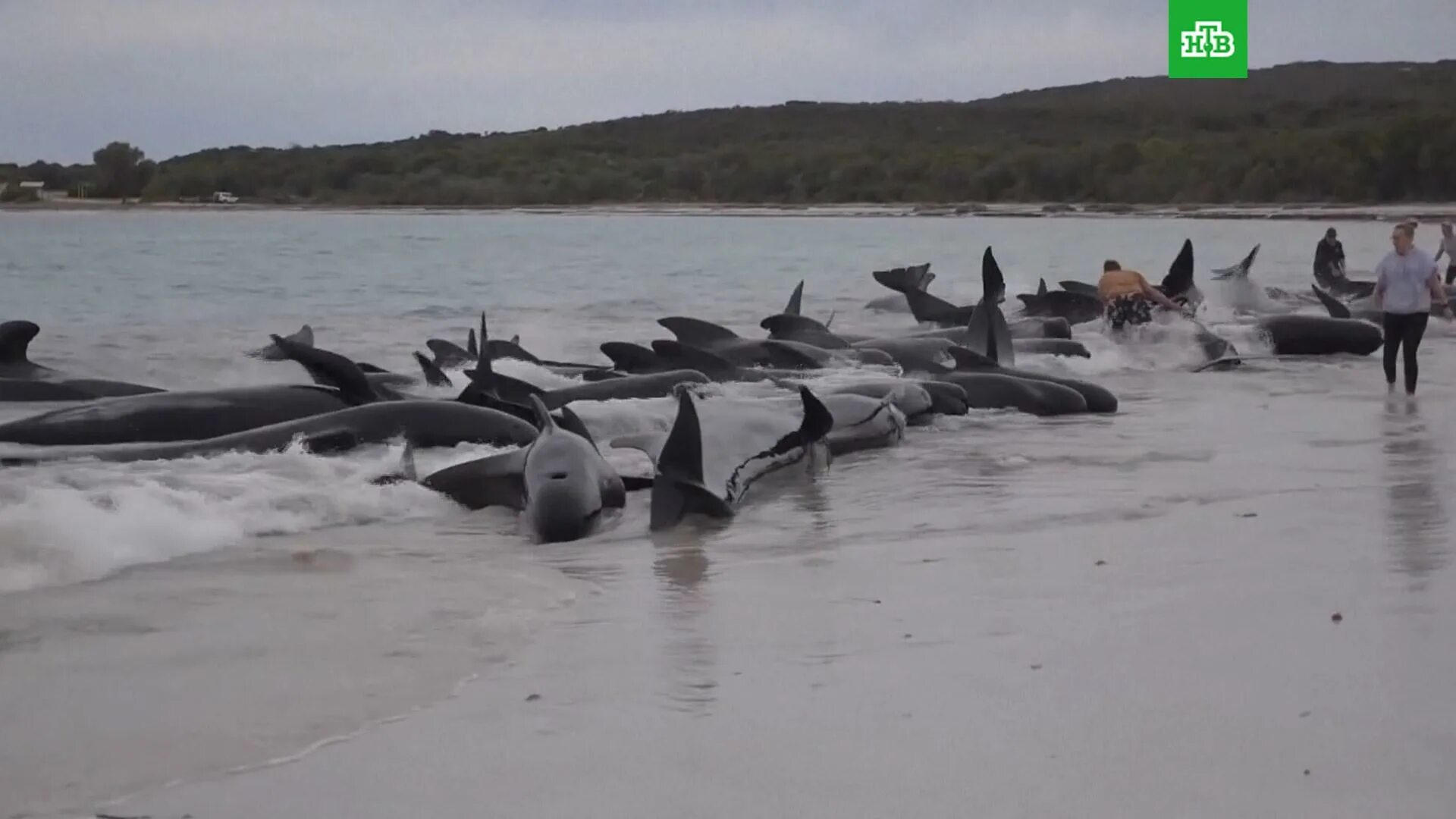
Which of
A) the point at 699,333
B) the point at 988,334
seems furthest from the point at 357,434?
the point at 988,334

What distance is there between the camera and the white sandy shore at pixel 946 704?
5.18m

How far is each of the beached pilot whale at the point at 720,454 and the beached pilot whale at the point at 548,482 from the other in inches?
12.5

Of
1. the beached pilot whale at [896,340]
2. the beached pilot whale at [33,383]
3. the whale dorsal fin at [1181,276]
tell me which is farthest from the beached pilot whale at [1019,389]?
the whale dorsal fin at [1181,276]

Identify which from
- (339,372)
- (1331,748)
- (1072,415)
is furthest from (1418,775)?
(1072,415)

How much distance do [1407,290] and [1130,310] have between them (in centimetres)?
605

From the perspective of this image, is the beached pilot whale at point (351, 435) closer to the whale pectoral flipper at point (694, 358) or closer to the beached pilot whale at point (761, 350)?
the whale pectoral flipper at point (694, 358)

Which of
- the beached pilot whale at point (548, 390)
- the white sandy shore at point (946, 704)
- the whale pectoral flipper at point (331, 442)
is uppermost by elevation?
the beached pilot whale at point (548, 390)

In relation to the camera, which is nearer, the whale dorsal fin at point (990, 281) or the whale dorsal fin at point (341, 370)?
the whale dorsal fin at point (341, 370)

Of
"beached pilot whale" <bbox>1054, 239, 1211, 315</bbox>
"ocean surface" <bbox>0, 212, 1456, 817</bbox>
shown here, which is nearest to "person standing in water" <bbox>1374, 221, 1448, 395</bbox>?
"ocean surface" <bbox>0, 212, 1456, 817</bbox>

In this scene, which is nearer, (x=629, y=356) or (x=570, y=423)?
(x=570, y=423)

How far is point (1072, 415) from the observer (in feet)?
50.6

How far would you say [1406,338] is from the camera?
54.4ft

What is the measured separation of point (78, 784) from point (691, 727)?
1802 millimetres

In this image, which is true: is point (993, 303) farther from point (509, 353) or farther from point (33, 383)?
point (33, 383)
